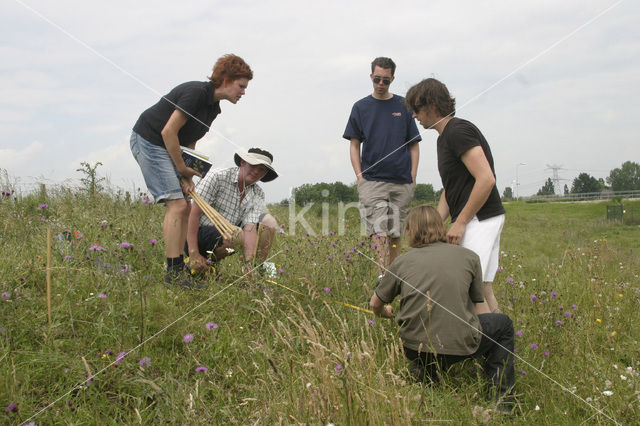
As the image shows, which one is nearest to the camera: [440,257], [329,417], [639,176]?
[329,417]

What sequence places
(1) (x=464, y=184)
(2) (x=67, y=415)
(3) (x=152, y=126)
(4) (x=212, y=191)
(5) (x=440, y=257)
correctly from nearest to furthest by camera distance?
(2) (x=67, y=415) < (5) (x=440, y=257) < (1) (x=464, y=184) < (3) (x=152, y=126) < (4) (x=212, y=191)

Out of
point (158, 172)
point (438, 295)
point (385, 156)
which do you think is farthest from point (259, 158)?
point (438, 295)

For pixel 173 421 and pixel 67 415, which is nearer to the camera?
pixel 173 421

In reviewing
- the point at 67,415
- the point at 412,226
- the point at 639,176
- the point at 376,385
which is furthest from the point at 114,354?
the point at 639,176

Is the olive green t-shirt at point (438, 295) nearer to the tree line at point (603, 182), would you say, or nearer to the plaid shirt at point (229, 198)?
the plaid shirt at point (229, 198)

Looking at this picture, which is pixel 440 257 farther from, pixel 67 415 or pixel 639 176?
pixel 639 176

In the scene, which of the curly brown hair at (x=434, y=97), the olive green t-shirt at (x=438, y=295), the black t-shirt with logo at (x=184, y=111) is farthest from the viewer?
the black t-shirt with logo at (x=184, y=111)

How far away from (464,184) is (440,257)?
2.59ft

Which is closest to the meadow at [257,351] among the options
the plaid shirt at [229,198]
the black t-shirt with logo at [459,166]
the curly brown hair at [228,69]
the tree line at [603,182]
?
the plaid shirt at [229,198]

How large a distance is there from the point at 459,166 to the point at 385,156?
180 cm

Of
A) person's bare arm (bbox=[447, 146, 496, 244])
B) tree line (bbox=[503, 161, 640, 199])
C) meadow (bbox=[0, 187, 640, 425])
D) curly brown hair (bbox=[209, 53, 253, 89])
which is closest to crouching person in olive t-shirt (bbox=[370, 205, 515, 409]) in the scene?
meadow (bbox=[0, 187, 640, 425])

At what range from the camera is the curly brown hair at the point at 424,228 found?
272 cm

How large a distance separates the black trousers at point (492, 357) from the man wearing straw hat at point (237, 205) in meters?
1.91

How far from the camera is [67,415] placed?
2248 mm
